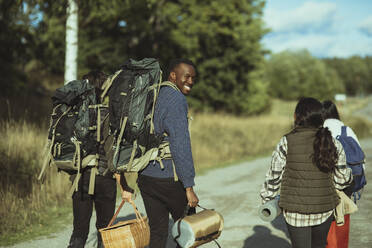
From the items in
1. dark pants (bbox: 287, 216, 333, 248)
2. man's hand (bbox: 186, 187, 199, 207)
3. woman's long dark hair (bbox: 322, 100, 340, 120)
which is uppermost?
woman's long dark hair (bbox: 322, 100, 340, 120)

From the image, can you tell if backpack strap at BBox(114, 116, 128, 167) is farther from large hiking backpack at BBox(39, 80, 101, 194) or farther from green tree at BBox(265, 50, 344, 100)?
green tree at BBox(265, 50, 344, 100)

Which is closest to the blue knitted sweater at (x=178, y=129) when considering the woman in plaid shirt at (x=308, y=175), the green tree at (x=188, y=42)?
the woman in plaid shirt at (x=308, y=175)

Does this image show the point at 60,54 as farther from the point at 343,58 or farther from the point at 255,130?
the point at 343,58

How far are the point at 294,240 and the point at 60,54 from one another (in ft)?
60.5

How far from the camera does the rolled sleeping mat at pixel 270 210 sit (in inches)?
116

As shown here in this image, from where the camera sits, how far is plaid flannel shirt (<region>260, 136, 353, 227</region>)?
9.73 ft

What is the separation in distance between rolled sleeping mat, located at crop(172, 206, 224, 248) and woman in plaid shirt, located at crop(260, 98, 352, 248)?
61 centimetres

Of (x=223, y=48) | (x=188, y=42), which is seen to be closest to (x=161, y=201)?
(x=188, y=42)

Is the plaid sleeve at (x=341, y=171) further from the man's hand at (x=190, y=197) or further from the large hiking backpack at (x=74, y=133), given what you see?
the large hiking backpack at (x=74, y=133)

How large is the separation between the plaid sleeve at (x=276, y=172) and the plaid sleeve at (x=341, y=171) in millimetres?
420

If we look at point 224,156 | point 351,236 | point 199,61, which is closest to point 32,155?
point 351,236

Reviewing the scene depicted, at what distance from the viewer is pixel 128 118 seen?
286cm

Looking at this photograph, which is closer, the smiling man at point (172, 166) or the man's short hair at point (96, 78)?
the smiling man at point (172, 166)

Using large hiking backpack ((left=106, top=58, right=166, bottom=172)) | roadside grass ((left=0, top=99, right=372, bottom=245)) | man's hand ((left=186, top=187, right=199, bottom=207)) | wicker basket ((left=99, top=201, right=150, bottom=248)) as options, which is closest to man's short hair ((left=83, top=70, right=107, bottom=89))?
large hiking backpack ((left=106, top=58, right=166, bottom=172))
